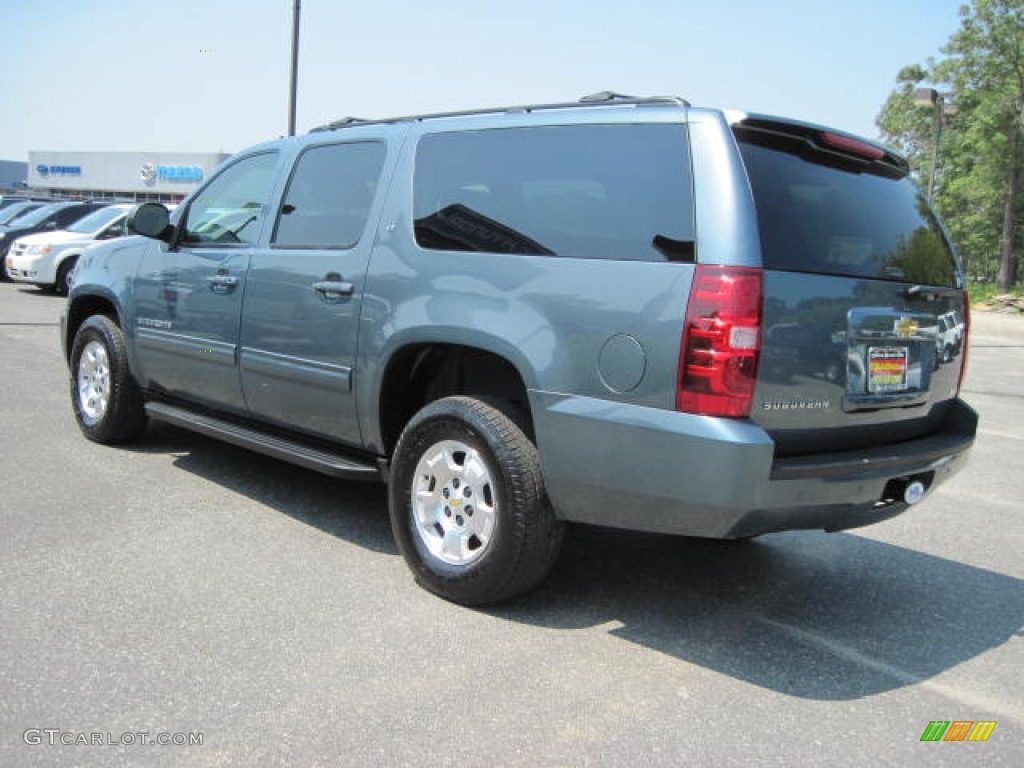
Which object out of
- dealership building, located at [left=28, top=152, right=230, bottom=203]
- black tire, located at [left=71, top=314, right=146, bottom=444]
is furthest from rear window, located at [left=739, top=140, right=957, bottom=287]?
dealership building, located at [left=28, top=152, right=230, bottom=203]

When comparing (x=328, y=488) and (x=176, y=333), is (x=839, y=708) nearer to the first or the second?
(x=328, y=488)

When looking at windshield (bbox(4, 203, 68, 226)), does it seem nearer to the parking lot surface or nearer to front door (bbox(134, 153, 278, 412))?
front door (bbox(134, 153, 278, 412))

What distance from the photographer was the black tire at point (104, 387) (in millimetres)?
5777

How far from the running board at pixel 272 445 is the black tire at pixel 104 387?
39 centimetres

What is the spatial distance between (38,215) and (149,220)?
16306mm

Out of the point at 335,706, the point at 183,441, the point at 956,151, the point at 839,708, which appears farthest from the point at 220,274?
the point at 956,151

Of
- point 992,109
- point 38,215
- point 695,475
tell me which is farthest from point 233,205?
point 992,109

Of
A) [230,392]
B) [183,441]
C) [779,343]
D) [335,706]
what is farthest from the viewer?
[183,441]

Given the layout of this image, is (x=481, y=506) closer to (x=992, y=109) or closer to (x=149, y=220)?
(x=149, y=220)

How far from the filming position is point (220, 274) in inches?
193

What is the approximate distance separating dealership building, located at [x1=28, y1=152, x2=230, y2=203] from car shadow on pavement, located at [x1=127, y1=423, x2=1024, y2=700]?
6429 centimetres

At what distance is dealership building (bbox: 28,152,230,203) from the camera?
67688 mm

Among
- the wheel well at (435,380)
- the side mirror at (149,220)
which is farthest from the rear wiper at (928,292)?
the side mirror at (149,220)

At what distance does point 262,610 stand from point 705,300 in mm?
2015
